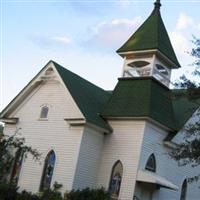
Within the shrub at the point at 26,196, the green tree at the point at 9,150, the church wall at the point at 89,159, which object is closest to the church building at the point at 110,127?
the church wall at the point at 89,159

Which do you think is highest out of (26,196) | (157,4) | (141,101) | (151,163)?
(157,4)

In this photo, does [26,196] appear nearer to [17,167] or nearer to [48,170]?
[48,170]

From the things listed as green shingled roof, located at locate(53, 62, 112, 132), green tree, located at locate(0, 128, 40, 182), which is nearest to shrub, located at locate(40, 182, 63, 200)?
green tree, located at locate(0, 128, 40, 182)

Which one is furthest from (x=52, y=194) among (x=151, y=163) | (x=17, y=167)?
(x=151, y=163)

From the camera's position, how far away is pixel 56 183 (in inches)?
1107

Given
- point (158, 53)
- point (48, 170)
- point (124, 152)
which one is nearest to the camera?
point (124, 152)

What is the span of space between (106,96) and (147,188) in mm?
8096

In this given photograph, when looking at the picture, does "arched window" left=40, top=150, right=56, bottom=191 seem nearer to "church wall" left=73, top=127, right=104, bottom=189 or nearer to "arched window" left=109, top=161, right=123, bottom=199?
"church wall" left=73, top=127, right=104, bottom=189

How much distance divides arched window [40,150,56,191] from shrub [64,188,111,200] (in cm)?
270

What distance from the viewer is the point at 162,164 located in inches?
1220

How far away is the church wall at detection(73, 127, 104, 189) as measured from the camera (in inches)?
1109

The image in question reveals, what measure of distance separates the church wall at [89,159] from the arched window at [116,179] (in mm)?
1054

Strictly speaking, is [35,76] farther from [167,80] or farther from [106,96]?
[167,80]

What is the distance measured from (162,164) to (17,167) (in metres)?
9.21
